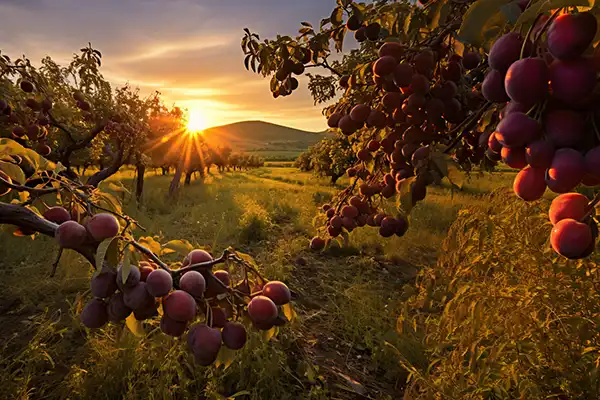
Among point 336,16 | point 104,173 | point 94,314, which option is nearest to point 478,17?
point 94,314

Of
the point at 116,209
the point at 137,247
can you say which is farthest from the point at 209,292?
the point at 116,209

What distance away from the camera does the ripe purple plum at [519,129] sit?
46 cm

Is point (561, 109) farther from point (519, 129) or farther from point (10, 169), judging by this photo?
point (10, 169)

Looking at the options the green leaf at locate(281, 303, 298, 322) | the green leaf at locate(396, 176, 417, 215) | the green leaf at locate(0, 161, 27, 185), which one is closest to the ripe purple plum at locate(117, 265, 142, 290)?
the green leaf at locate(281, 303, 298, 322)

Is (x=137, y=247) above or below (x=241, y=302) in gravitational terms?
above

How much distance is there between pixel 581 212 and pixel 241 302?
0.83 m

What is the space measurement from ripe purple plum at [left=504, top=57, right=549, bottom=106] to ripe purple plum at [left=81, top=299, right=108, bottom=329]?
1071mm

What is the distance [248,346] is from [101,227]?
8.56 feet

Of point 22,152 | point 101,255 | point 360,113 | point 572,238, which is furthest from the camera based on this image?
point 360,113

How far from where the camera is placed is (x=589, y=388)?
69.4 inches

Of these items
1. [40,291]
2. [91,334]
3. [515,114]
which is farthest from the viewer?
[40,291]

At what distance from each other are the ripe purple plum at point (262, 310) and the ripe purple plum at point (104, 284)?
1.24ft

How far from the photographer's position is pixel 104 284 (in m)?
0.86

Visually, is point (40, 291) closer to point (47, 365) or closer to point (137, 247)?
point (47, 365)
